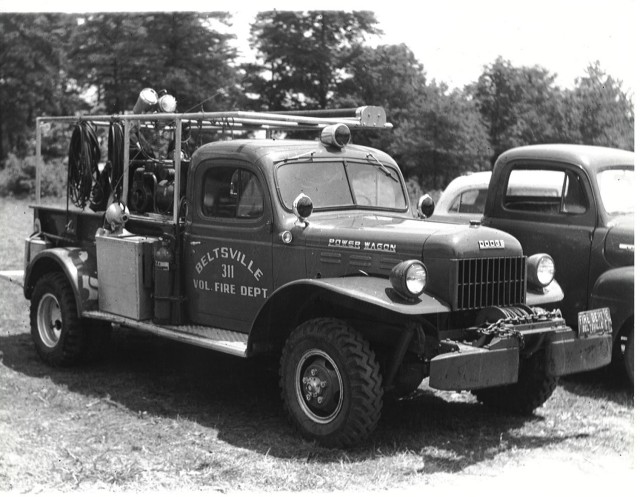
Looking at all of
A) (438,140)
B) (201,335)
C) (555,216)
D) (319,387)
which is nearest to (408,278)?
(319,387)

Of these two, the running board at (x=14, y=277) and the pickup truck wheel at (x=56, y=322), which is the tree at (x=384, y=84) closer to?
the running board at (x=14, y=277)

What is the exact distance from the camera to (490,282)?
5.23m

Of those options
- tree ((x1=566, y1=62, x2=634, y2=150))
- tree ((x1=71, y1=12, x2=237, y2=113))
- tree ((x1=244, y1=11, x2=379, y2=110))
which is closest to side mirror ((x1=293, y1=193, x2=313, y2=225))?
tree ((x1=566, y1=62, x2=634, y2=150))

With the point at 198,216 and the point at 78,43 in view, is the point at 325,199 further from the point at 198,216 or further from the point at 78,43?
the point at 78,43

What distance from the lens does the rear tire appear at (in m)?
7.17

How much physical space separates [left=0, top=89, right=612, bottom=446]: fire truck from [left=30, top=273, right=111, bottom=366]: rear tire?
0.01 m

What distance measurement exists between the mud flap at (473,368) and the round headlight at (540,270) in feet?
3.08

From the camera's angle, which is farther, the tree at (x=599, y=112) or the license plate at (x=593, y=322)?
the tree at (x=599, y=112)

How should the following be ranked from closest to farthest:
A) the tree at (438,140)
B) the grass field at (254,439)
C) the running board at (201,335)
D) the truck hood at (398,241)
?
1. the grass field at (254,439)
2. the truck hood at (398,241)
3. the running board at (201,335)
4. the tree at (438,140)

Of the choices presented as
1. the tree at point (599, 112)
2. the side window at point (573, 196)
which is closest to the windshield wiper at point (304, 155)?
the side window at point (573, 196)

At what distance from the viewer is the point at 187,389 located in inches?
261

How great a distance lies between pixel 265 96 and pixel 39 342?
15.8 metres

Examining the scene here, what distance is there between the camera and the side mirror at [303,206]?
17.9ft

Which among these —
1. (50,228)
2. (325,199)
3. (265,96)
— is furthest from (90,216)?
(265,96)
